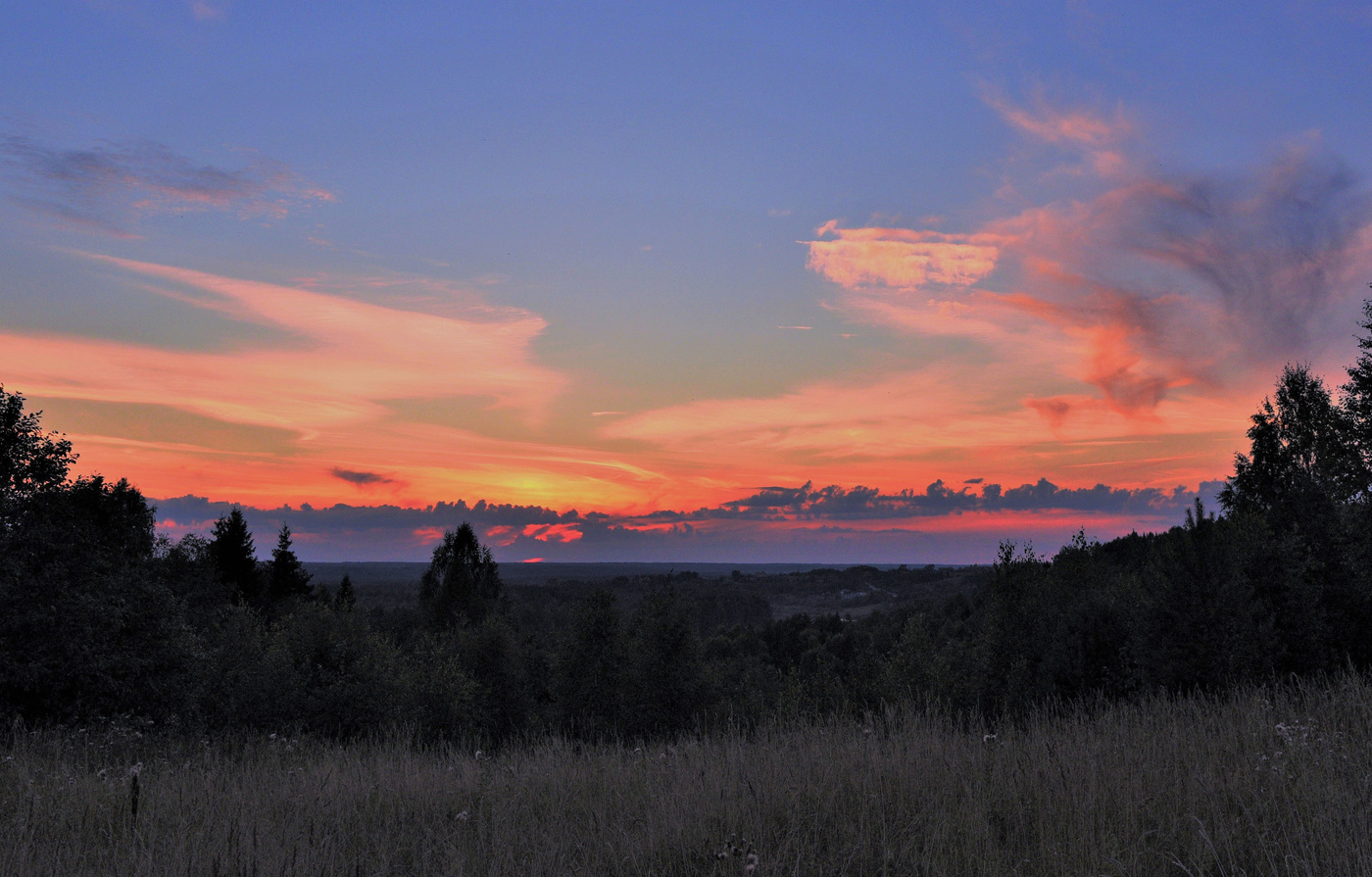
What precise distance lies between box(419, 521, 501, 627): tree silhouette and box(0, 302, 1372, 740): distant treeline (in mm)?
26412

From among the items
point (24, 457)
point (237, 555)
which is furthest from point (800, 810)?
point (237, 555)

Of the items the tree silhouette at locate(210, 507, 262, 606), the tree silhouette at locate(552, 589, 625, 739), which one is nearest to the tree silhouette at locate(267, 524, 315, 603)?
the tree silhouette at locate(210, 507, 262, 606)

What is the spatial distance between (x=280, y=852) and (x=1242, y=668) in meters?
27.7

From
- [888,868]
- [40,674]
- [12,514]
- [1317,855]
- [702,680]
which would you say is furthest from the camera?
[702,680]

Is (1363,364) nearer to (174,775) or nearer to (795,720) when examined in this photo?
(795,720)

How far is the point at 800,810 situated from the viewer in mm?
6750

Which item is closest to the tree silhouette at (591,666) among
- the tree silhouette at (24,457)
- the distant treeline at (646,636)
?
the distant treeline at (646,636)

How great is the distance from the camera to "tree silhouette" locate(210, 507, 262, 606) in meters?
71.6

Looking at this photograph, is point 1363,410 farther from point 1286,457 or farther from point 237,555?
point 237,555

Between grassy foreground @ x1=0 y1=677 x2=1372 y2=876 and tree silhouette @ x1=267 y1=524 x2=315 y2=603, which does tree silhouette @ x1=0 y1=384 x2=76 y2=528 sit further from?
tree silhouette @ x1=267 y1=524 x2=315 y2=603

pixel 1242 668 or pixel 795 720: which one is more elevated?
pixel 795 720

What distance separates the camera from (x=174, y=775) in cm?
972

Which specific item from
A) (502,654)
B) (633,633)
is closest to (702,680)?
(633,633)

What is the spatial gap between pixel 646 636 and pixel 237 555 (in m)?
47.9
